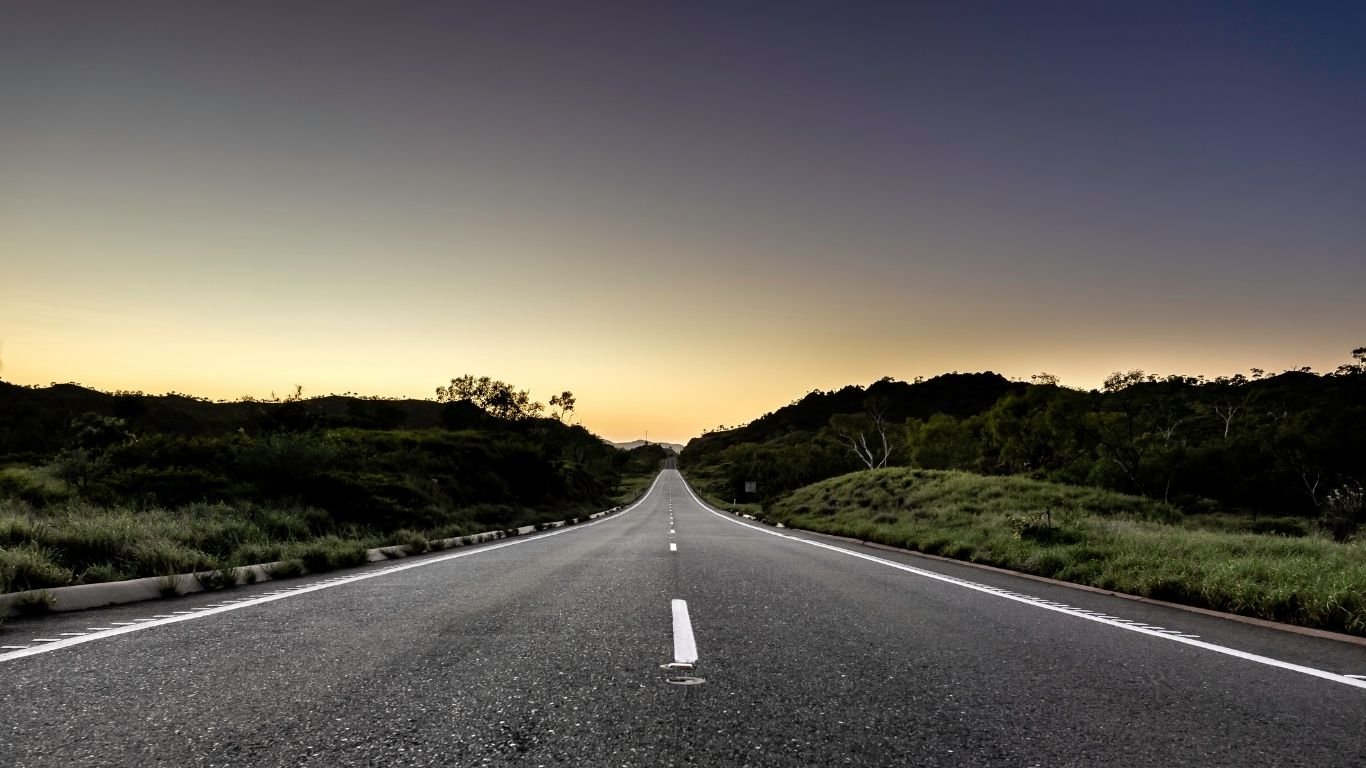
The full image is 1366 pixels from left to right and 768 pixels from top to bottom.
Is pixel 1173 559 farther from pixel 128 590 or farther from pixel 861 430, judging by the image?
pixel 861 430

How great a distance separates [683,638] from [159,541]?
7.55 metres

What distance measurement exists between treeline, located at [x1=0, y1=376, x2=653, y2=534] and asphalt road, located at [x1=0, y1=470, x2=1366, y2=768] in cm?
967

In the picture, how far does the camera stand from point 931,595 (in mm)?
7570

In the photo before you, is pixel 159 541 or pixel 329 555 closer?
pixel 159 541

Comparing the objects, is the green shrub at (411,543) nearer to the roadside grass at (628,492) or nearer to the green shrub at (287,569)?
the green shrub at (287,569)

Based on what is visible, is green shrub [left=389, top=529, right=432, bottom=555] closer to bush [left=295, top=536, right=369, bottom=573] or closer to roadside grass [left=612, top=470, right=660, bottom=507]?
bush [left=295, top=536, right=369, bottom=573]

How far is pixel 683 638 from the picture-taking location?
4750mm

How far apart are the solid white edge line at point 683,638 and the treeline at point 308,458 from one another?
35.0 feet

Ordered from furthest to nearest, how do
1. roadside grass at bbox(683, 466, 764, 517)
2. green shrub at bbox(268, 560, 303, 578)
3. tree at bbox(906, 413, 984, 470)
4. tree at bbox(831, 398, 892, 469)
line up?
tree at bbox(831, 398, 892, 469)
tree at bbox(906, 413, 984, 470)
roadside grass at bbox(683, 466, 764, 517)
green shrub at bbox(268, 560, 303, 578)

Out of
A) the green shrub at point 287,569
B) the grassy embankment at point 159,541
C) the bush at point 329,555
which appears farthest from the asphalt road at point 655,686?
the bush at point 329,555

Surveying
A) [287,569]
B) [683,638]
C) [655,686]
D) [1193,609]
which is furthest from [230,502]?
[1193,609]

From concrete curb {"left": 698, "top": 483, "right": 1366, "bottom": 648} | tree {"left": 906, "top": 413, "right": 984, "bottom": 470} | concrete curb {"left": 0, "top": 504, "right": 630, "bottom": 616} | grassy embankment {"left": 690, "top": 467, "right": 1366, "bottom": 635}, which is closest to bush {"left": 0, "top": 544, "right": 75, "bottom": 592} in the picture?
concrete curb {"left": 0, "top": 504, "right": 630, "bottom": 616}

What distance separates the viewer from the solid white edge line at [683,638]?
4.17 m

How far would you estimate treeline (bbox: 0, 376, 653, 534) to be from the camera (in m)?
14.5
